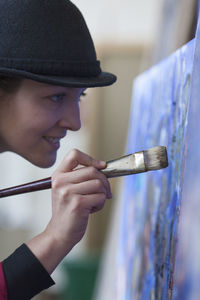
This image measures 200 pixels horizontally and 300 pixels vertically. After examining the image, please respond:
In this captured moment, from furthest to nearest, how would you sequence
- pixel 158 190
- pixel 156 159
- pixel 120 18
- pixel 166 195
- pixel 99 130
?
pixel 120 18
pixel 99 130
pixel 158 190
pixel 166 195
pixel 156 159

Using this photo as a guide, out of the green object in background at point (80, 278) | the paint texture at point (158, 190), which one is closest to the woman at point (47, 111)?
the paint texture at point (158, 190)

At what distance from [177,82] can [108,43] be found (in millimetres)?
2913

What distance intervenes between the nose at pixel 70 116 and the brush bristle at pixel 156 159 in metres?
0.22

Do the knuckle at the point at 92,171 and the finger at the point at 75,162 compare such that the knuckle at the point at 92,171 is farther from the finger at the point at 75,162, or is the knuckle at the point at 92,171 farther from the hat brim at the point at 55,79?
the hat brim at the point at 55,79

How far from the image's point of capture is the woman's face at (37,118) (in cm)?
100

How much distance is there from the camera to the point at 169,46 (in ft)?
5.92

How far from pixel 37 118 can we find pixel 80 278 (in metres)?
2.22

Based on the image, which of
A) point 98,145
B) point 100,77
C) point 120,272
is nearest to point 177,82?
point 100,77

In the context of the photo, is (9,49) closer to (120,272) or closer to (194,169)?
(194,169)

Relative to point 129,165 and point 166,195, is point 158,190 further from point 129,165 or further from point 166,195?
point 129,165

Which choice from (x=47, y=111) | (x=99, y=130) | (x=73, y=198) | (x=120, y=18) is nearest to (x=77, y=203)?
(x=73, y=198)

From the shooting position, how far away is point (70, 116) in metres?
1.03

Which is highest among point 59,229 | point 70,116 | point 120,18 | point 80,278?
point 120,18

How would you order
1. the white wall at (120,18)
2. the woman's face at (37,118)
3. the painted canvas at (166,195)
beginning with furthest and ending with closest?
1. the white wall at (120,18)
2. the woman's face at (37,118)
3. the painted canvas at (166,195)
